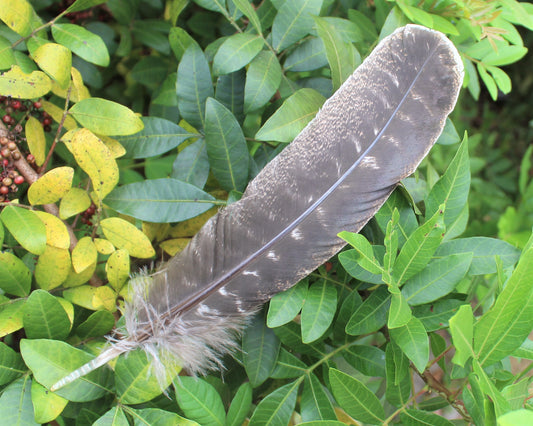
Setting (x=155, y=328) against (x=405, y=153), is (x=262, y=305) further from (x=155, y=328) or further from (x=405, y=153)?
(x=405, y=153)

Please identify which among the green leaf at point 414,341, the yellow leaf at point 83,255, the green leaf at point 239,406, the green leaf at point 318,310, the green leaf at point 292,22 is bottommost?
the green leaf at point 239,406

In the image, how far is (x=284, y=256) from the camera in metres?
0.80

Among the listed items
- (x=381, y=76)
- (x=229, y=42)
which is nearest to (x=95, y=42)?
(x=229, y=42)

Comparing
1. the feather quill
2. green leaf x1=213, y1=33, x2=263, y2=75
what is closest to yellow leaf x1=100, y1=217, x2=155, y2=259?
the feather quill

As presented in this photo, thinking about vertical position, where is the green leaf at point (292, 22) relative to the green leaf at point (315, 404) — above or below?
above

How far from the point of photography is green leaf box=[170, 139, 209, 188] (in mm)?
961

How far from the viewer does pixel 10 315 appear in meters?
0.79

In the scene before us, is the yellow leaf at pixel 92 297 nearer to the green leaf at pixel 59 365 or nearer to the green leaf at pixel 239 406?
the green leaf at pixel 59 365

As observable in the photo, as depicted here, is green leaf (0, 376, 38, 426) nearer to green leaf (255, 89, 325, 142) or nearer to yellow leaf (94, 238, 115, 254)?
yellow leaf (94, 238, 115, 254)

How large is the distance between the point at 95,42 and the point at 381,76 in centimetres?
56

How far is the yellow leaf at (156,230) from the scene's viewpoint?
96 centimetres

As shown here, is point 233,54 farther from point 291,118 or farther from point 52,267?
point 52,267

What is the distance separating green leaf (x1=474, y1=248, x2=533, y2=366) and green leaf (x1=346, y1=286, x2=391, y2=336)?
0.56ft

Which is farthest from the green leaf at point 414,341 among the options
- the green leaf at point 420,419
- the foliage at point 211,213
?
the green leaf at point 420,419
